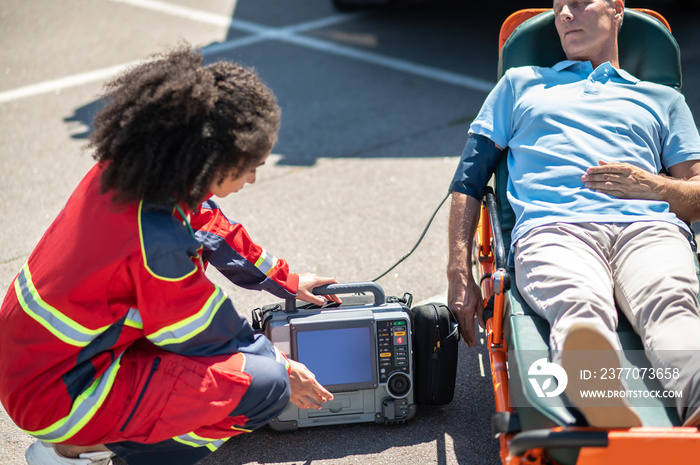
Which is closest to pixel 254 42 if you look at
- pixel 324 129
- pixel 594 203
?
pixel 324 129

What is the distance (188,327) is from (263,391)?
1.00 feet

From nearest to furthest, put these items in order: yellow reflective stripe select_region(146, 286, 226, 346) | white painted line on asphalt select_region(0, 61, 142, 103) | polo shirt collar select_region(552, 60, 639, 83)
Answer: yellow reflective stripe select_region(146, 286, 226, 346), polo shirt collar select_region(552, 60, 639, 83), white painted line on asphalt select_region(0, 61, 142, 103)

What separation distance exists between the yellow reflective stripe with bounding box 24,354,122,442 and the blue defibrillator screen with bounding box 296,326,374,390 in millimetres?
792

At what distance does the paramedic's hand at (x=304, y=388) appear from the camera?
2.37 meters

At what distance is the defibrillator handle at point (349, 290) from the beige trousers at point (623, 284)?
20.4 inches

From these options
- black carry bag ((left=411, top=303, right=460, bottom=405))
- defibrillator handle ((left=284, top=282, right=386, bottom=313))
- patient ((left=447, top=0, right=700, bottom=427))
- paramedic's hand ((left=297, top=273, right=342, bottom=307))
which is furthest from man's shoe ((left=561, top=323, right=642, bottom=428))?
paramedic's hand ((left=297, top=273, right=342, bottom=307))

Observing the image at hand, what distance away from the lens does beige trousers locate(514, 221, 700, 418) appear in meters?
2.21

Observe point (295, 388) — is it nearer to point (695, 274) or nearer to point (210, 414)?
point (210, 414)

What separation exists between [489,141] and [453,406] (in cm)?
113

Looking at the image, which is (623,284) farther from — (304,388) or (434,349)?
(304,388)

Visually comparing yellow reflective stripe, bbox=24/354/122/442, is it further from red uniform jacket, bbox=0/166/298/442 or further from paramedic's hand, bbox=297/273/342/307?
paramedic's hand, bbox=297/273/342/307

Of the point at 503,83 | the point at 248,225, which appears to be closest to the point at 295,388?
the point at 503,83

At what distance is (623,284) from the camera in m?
2.54

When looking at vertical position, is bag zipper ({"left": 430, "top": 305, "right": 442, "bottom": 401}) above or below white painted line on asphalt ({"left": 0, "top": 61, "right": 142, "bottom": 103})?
above
